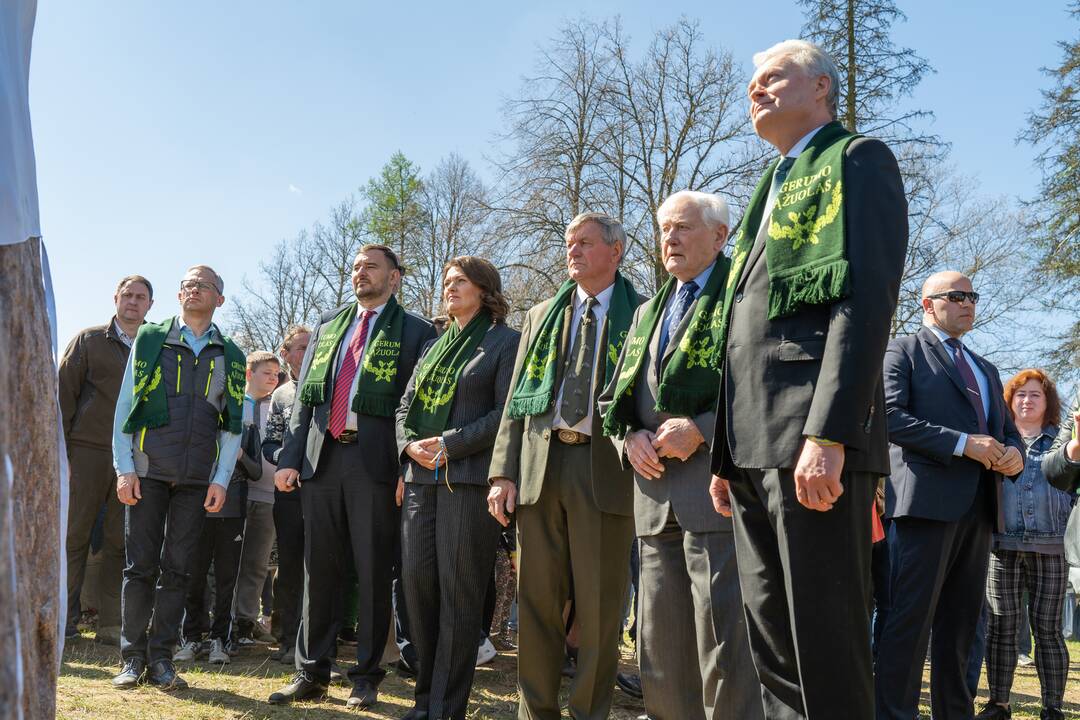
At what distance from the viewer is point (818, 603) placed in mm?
2602

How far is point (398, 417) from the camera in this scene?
219 inches

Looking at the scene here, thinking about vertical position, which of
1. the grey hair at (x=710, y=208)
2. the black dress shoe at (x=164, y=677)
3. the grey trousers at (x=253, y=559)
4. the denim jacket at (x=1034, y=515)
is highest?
the grey hair at (x=710, y=208)

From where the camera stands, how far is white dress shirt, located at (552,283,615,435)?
4695 mm

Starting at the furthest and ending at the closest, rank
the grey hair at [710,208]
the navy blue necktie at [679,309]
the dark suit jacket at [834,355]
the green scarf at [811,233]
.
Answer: the grey hair at [710,208], the navy blue necktie at [679,309], the green scarf at [811,233], the dark suit jacket at [834,355]

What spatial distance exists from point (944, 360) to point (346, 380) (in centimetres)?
339

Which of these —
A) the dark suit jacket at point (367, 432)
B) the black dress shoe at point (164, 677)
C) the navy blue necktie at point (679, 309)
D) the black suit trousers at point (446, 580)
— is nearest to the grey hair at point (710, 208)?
the navy blue necktie at point (679, 309)

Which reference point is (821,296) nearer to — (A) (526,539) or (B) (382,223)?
(A) (526,539)

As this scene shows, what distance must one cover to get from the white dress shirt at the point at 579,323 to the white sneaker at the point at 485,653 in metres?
2.74

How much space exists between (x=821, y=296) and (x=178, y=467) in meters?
4.46

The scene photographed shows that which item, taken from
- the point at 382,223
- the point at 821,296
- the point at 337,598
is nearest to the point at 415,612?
the point at 337,598

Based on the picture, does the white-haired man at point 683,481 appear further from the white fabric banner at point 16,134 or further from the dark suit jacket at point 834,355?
the white fabric banner at point 16,134

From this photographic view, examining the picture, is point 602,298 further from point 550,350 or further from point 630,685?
point 630,685

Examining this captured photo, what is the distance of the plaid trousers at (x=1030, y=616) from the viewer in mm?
6105

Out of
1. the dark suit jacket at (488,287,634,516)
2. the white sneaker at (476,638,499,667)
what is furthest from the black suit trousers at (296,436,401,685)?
the white sneaker at (476,638,499,667)
